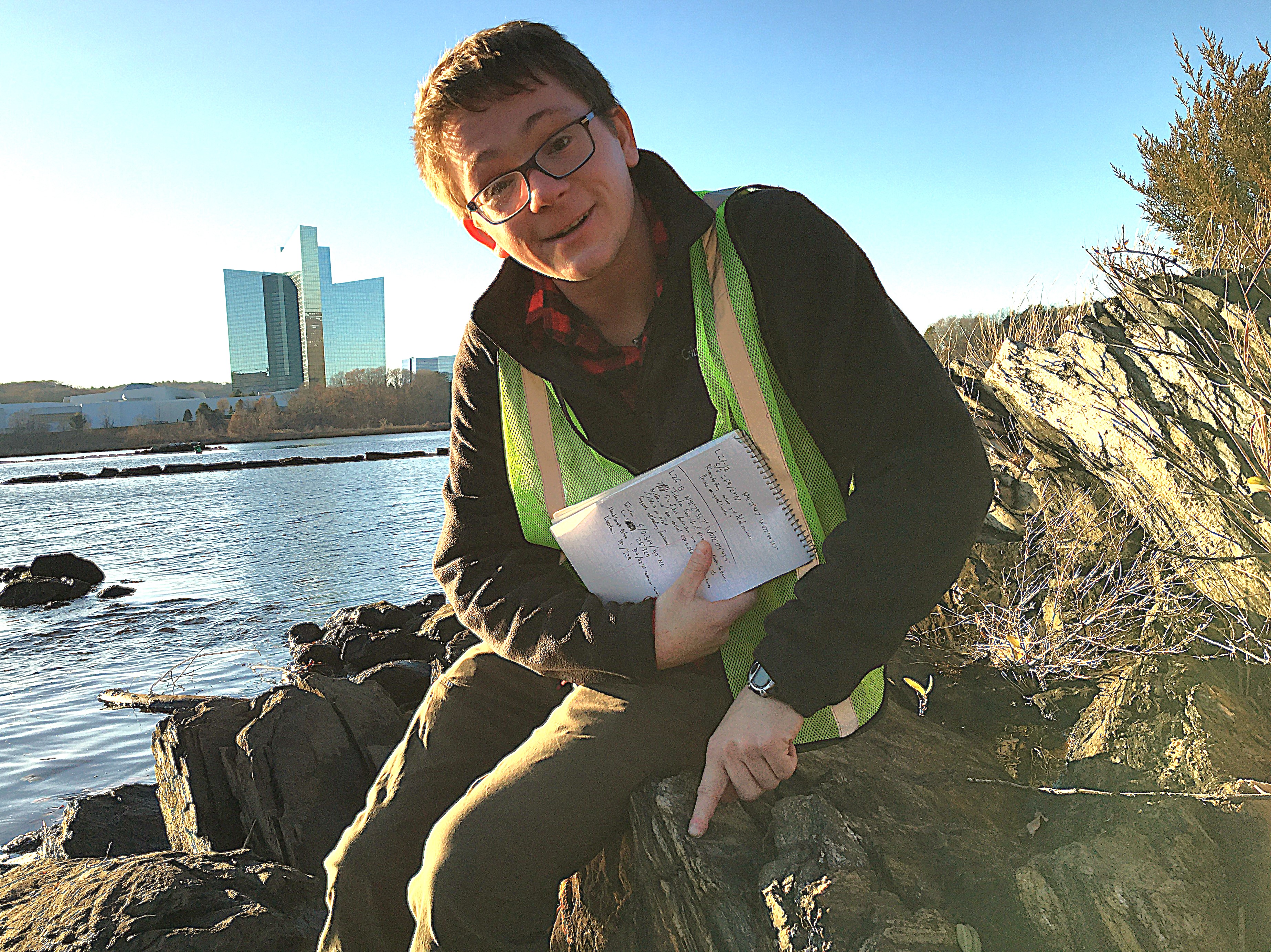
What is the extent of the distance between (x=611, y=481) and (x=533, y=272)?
0.58 m

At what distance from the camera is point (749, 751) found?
1.74 meters

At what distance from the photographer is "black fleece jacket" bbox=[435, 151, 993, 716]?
1.68 m

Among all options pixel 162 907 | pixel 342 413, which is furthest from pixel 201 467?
pixel 162 907

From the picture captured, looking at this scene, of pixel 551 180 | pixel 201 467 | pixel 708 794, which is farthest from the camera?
pixel 201 467

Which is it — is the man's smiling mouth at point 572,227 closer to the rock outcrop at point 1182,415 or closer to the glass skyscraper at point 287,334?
the rock outcrop at point 1182,415

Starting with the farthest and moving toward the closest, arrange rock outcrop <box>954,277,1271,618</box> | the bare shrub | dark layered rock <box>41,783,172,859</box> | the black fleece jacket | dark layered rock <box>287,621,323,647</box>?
dark layered rock <box>287,621,323,647</box> → dark layered rock <box>41,783,172,859</box> → the bare shrub → rock outcrop <box>954,277,1271,618</box> → the black fleece jacket

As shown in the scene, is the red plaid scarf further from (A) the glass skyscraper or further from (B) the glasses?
(A) the glass skyscraper

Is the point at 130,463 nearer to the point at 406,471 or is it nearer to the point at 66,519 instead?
the point at 406,471

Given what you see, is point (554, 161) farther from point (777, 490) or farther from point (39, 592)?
point (39, 592)

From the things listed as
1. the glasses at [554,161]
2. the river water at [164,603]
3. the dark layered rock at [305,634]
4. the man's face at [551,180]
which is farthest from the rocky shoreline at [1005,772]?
the dark layered rock at [305,634]

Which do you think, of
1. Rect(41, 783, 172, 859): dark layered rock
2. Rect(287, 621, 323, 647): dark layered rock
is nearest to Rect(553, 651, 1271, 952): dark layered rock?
Rect(41, 783, 172, 859): dark layered rock

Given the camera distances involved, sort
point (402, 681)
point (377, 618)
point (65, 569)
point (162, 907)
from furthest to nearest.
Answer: point (65, 569) → point (377, 618) → point (402, 681) → point (162, 907)

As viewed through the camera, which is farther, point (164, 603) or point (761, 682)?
point (164, 603)

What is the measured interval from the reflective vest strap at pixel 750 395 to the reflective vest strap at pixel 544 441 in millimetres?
492
